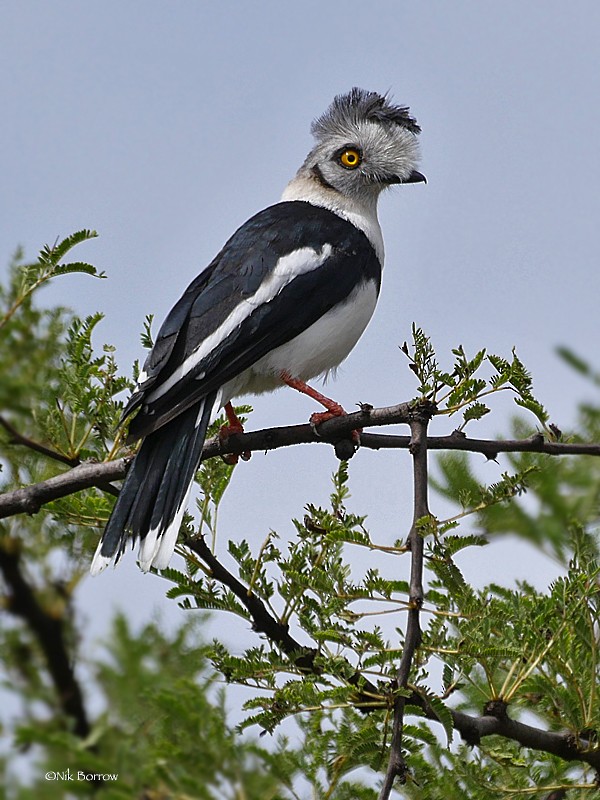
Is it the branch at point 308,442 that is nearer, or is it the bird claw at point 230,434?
the branch at point 308,442

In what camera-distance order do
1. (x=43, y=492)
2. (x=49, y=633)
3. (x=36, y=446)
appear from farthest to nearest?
(x=36, y=446) → (x=43, y=492) → (x=49, y=633)

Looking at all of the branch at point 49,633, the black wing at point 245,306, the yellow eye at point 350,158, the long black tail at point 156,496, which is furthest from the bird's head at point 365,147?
the branch at point 49,633

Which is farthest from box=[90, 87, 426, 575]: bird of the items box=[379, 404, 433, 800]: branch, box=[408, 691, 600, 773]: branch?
box=[408, 691, 600, 773]: branch

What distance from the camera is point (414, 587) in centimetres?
273

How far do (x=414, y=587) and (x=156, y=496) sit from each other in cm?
144

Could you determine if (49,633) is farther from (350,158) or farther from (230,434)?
(350,158)

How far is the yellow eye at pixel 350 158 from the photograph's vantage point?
6336 millimetres

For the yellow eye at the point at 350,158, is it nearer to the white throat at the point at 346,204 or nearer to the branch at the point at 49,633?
the white throat at the point at 346,204

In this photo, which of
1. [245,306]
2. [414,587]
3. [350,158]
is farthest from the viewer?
[350,158]

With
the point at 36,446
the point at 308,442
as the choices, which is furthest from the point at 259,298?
the point at 36,446

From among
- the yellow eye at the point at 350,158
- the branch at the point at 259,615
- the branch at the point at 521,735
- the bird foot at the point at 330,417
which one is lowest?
the branch at the point at 521,735

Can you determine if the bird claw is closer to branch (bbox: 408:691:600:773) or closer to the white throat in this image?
the white throat

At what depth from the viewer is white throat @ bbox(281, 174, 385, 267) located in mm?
5867

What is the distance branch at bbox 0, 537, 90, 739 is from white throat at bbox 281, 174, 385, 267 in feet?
15.2
